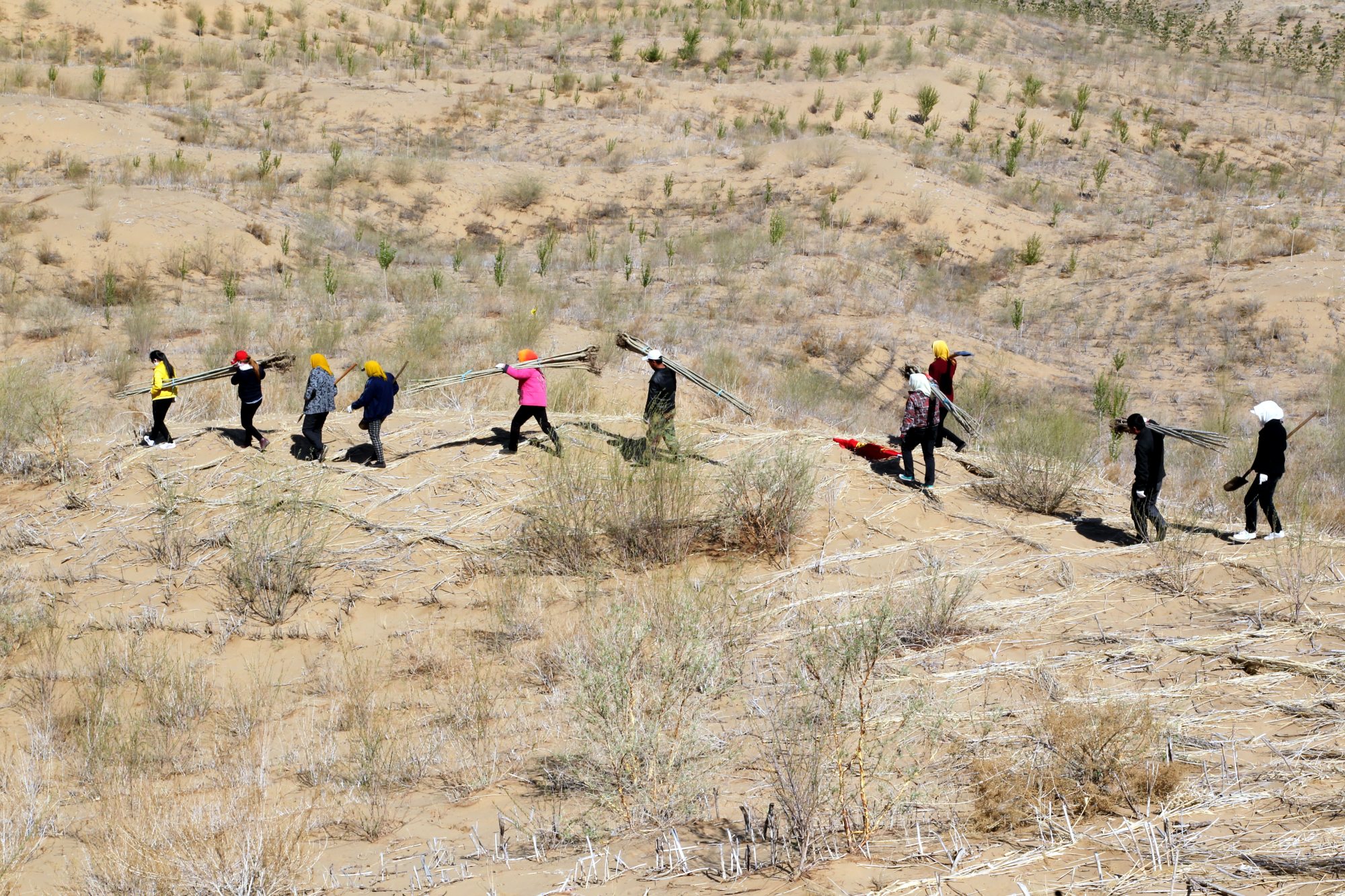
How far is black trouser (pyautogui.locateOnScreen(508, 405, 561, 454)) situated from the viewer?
10195 mm

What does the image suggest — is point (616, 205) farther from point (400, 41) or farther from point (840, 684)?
point (840, 684)

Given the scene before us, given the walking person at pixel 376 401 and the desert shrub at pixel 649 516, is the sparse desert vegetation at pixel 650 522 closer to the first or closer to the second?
the desert shrub at pixel 649 516

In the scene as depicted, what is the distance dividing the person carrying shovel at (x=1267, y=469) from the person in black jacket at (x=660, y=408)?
4910 mm

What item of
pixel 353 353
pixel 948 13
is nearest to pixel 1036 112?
pixel 948 13

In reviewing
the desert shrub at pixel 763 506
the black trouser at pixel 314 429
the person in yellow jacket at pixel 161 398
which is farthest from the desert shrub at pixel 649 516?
the person in yellow jacket at pixel 161 398

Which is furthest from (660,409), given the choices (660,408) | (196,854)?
(196,854)

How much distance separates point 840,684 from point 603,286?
14.8m

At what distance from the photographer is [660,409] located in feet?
32.7

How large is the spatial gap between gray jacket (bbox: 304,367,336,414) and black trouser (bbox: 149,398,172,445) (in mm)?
1575

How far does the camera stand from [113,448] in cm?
1080

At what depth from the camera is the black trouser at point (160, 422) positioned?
1061 centimetres

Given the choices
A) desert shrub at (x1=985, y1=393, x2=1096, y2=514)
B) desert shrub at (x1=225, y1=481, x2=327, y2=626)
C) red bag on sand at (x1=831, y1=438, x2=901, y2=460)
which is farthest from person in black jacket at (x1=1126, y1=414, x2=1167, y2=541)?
desert shrub at (x1=225, y1=481, x2=327, y2=626)

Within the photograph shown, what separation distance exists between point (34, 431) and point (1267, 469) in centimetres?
1201

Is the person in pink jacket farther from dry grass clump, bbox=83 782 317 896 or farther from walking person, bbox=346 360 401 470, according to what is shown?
dry grass clump, bbox=83 782 317 896
